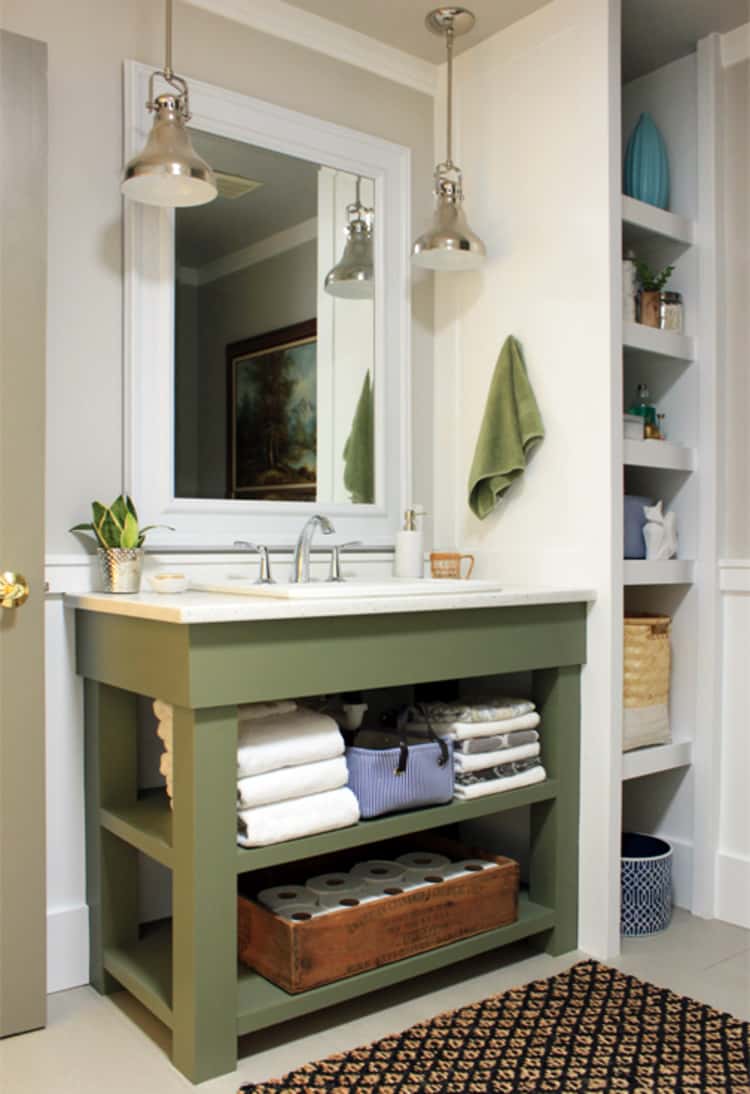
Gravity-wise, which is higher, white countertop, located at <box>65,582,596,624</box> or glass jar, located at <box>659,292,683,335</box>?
glass jar, located at <box>659,292,683,335</box>

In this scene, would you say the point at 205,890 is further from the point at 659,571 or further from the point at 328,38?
the point at 328,38

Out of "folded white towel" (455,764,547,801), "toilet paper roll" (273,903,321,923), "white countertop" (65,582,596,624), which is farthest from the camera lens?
"folded white towel" (455,764,547,801)

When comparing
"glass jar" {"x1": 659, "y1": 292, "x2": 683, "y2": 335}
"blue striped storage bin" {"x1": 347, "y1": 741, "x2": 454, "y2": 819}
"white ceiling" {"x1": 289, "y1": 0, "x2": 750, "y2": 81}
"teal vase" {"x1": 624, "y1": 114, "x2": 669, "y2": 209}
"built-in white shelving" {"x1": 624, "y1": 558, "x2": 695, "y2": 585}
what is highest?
"white ceiling" {"x1": 289, "y1": 0, "x2": 750, "y2": 81}

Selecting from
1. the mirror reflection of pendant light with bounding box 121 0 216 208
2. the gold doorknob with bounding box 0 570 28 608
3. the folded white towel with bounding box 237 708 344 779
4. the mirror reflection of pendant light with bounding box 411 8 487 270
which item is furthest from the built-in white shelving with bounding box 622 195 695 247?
the gold doorknob with bounding box 0 570 28 608

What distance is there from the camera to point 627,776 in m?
2.44

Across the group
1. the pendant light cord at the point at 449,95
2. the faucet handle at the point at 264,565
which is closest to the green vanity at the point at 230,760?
the faucet handle at the point at 264,565

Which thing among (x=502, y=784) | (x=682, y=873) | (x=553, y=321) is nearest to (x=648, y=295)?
(x=553, y=321)

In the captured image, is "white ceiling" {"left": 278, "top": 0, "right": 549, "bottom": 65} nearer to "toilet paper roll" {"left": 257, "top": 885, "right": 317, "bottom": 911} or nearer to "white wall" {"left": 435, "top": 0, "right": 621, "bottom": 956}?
"white wall" {"left": 435, "top": 0, "right": 621, "bottom": 956}

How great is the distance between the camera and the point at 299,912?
6.63ft

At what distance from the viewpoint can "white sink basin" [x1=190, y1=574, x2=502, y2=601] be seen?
193 cm

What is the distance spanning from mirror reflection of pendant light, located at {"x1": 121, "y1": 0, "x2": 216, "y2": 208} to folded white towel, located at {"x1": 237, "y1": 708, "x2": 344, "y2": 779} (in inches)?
43.9

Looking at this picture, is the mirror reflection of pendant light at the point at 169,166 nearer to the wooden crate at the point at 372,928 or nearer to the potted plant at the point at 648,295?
the potted plant at the point at 648,295

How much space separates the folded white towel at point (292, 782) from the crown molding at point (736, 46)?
2078mm

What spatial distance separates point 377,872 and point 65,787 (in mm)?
738
